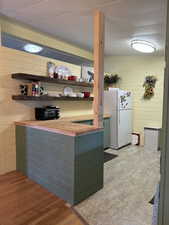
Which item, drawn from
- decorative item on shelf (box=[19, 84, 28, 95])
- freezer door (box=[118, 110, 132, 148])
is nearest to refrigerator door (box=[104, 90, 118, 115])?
freezer door (box=[118, 110, 132, 148])

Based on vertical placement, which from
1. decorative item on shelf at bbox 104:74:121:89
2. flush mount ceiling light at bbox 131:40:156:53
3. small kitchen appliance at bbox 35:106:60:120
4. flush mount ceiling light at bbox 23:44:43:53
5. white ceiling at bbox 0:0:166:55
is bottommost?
small kitchen appliance at bbox 35:106:60:120

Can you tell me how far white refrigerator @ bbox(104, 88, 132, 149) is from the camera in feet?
14.9

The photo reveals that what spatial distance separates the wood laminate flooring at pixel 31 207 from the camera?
1.93 m

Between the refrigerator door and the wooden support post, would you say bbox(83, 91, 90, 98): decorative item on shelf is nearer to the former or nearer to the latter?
the refrigerator door

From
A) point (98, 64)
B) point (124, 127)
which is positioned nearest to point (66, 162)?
point (98, 64)

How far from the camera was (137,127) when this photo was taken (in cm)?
530

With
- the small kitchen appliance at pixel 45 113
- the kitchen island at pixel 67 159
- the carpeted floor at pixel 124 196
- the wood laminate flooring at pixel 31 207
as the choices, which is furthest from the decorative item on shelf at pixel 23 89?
the carpeted floor at pixel 124 196

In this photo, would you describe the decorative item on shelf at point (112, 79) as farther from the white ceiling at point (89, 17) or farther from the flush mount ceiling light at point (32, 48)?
the flush mount ceiling light at point (32, 48)

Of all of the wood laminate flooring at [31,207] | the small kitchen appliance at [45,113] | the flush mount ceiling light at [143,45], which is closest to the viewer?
the wood laminate flooring at [31,207]

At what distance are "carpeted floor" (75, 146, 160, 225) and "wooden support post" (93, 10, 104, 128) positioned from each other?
99 cm

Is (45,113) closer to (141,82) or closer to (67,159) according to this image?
(67,159)

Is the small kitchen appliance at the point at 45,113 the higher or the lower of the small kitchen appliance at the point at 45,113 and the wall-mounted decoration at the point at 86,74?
the lower

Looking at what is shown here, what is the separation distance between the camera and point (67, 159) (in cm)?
222

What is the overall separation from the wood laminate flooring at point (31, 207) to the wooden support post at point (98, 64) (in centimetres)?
122
